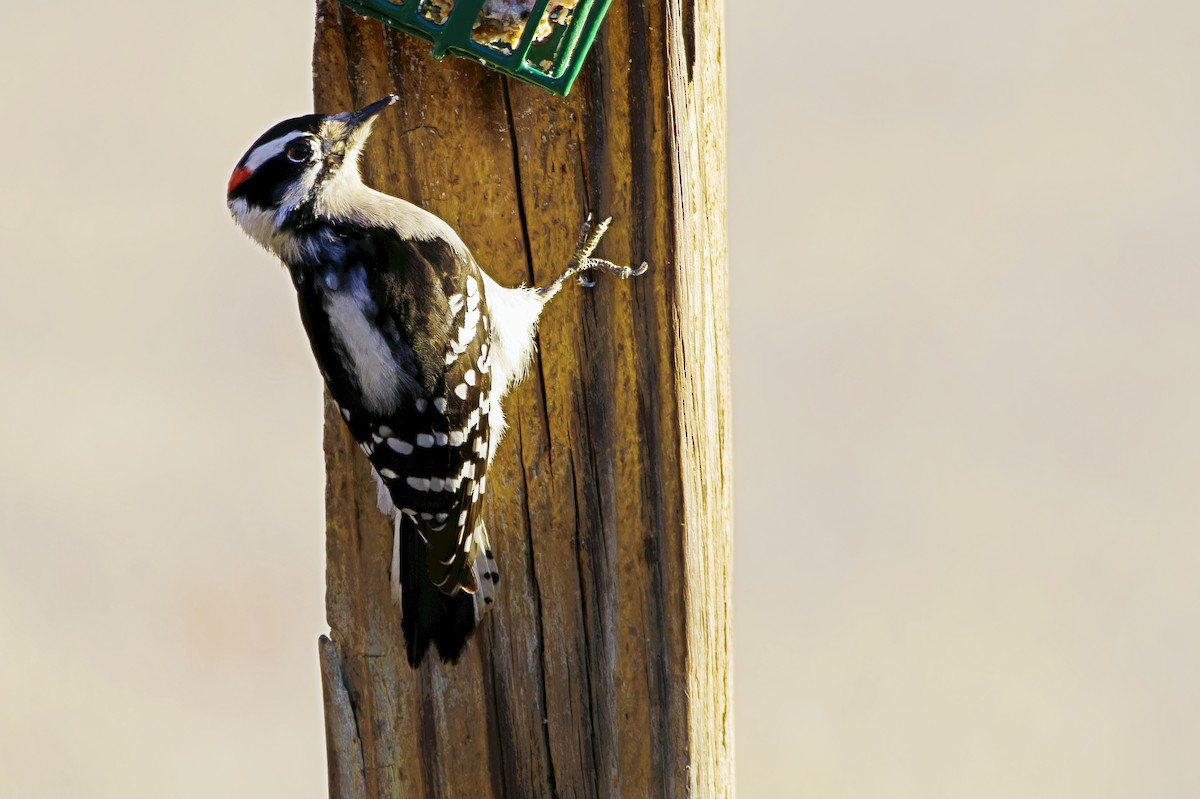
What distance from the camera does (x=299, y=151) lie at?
3441mm

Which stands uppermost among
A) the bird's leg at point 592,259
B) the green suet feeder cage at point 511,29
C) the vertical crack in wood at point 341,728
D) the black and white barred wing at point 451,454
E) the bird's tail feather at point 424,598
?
the green suet feeder cage at point 511,29

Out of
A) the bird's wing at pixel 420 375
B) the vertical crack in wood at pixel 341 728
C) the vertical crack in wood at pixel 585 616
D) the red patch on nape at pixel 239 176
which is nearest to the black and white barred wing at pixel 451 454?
the bird's wing at pixel 420 375

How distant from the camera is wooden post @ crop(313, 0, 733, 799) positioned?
3.18 meters

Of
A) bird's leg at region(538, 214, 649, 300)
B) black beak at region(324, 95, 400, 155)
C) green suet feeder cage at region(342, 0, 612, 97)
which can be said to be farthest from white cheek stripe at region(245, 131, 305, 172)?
bird's leg at region(538, 214, 649, 300)

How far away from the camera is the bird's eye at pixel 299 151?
336 centimetres

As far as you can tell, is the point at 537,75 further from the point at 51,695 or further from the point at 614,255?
the point at 51,695

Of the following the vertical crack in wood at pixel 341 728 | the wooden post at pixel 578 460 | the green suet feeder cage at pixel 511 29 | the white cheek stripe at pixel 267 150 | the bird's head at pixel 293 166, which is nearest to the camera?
the green suet feeder cage at pixel 511 29

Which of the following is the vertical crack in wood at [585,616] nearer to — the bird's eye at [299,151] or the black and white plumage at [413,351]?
the black and white plumage at [413,351]

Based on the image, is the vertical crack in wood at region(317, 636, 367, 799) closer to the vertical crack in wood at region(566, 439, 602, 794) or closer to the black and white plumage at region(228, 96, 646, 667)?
the black and white plumage at region(228, 96, 646, 667)

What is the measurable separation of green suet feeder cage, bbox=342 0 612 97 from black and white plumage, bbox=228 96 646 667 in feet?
0.97

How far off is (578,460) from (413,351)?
19.9 inches

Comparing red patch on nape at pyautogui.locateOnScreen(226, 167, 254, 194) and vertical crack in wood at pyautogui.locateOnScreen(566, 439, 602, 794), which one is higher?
red patch on nape at pyautogui.locateOnScreen(226, 167, 254, 194)

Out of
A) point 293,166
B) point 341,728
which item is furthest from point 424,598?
point 293,166

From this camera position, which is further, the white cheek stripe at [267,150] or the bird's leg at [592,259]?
the white cheek stripe at [267,150]
